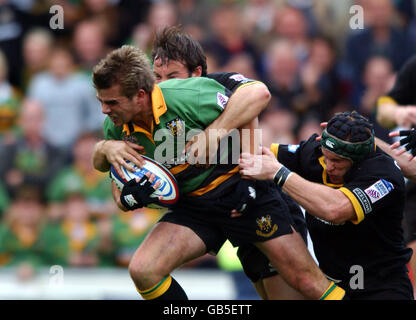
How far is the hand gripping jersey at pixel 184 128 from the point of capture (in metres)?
4.43

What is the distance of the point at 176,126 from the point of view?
4.43 meters

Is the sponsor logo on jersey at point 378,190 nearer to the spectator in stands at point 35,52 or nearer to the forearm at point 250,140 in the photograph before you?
the forearm at point 250,140

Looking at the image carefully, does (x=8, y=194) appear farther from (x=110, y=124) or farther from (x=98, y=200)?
(x=110, y=124)

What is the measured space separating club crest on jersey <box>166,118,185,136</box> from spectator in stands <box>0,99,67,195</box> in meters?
3.57

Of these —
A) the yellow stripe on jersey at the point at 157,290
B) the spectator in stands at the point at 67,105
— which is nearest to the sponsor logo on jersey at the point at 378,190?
the yellow stripe on jersey at the point at 157,290

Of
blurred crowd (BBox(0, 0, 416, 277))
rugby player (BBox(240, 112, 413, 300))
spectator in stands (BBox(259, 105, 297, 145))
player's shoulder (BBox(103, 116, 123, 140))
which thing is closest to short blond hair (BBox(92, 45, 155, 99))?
player's shoulder (BBox(103, 116, 123, 140))

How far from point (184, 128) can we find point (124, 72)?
1.54ft

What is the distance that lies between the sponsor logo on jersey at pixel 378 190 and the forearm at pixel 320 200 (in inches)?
5.1

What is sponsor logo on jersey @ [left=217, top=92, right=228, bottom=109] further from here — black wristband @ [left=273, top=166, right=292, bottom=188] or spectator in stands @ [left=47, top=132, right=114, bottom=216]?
spectator in stands @ [left=47, top=132, right=114, bottom=216]

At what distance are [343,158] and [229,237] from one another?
0.84 m

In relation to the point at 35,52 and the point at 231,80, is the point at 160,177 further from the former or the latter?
the point at 35,52

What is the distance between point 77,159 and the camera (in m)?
7.73

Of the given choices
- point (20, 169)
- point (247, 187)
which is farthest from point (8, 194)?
point (247, 187)

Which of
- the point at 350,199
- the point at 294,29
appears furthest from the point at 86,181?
the point at 350,199
